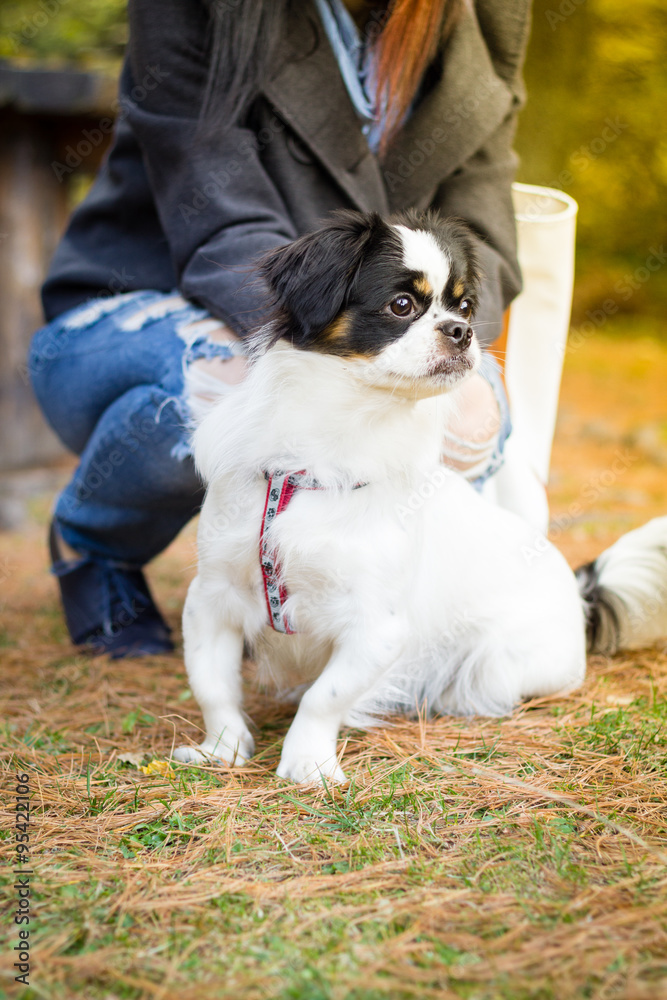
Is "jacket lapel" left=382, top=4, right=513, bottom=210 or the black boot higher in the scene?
"jacket lapel" left=382, top=4, right=513, bottom=210

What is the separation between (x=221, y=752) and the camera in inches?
83.0

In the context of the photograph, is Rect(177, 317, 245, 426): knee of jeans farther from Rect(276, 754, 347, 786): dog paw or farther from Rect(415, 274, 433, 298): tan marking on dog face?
Rect(276, 754, 347, 786): dog paw

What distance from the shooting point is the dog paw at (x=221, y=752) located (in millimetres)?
2080

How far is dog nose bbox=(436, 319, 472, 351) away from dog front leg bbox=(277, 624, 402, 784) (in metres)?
0.71

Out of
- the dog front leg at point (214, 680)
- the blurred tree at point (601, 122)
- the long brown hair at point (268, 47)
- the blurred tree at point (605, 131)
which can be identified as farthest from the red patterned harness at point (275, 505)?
the blurred tree at point (605, 131)

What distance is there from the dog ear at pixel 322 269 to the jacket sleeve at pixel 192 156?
2.17 feet

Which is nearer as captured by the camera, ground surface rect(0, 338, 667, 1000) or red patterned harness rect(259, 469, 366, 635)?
ground surface rect(0, 338, 667, 1000)

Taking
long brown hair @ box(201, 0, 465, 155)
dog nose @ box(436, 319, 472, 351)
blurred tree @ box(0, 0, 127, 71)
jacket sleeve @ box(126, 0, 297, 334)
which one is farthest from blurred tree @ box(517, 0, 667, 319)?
dog nose @ box(436, 319, 472, 351)

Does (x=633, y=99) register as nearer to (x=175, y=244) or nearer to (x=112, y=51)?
(x=112, y=51)

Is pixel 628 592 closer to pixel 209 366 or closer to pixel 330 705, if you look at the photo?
pixel 330 705

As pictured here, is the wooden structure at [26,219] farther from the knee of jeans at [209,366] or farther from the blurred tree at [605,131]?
the blurred tree at [605,131]

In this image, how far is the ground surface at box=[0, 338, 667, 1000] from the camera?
1291 millimetres

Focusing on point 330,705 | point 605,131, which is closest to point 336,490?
point 330,705

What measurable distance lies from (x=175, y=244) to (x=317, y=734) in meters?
1.65
